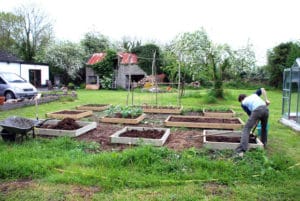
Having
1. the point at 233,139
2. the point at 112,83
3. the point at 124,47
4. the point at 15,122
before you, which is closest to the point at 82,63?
the point at 112,83

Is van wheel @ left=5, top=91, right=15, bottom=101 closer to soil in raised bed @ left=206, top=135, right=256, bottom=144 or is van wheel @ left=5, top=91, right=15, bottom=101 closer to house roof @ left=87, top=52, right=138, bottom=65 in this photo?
soil in raised bed @ left=206, top=135, right=256, bottom=144

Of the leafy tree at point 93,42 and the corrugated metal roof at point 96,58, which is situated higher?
the leafy tree at point 93,42

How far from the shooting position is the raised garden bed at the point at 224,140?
4.84m

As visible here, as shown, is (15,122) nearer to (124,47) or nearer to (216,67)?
(216,67)

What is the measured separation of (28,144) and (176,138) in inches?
140

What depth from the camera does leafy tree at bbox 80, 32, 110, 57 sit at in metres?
31.7

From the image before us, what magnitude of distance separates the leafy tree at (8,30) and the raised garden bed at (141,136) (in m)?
29.6

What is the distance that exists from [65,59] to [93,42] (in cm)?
665

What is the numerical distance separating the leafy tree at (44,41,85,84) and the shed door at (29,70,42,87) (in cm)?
324

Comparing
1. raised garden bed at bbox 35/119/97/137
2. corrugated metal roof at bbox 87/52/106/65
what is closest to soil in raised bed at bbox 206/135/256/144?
raised garden bed at bbox 35/119/97/137

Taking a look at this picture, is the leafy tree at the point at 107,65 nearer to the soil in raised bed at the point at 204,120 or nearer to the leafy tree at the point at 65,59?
the leafy tree at the point at 65,59

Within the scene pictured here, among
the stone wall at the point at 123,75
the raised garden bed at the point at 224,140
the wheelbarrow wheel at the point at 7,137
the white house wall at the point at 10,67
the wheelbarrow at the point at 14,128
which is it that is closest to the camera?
the raised garden bed at the point at 224,140

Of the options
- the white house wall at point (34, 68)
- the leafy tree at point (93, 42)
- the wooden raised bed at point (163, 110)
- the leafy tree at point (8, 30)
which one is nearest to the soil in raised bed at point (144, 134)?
the wooden raised bed at point (163, 110)

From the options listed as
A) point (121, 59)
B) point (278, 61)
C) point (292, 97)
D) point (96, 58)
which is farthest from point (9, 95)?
point (278, 61)
